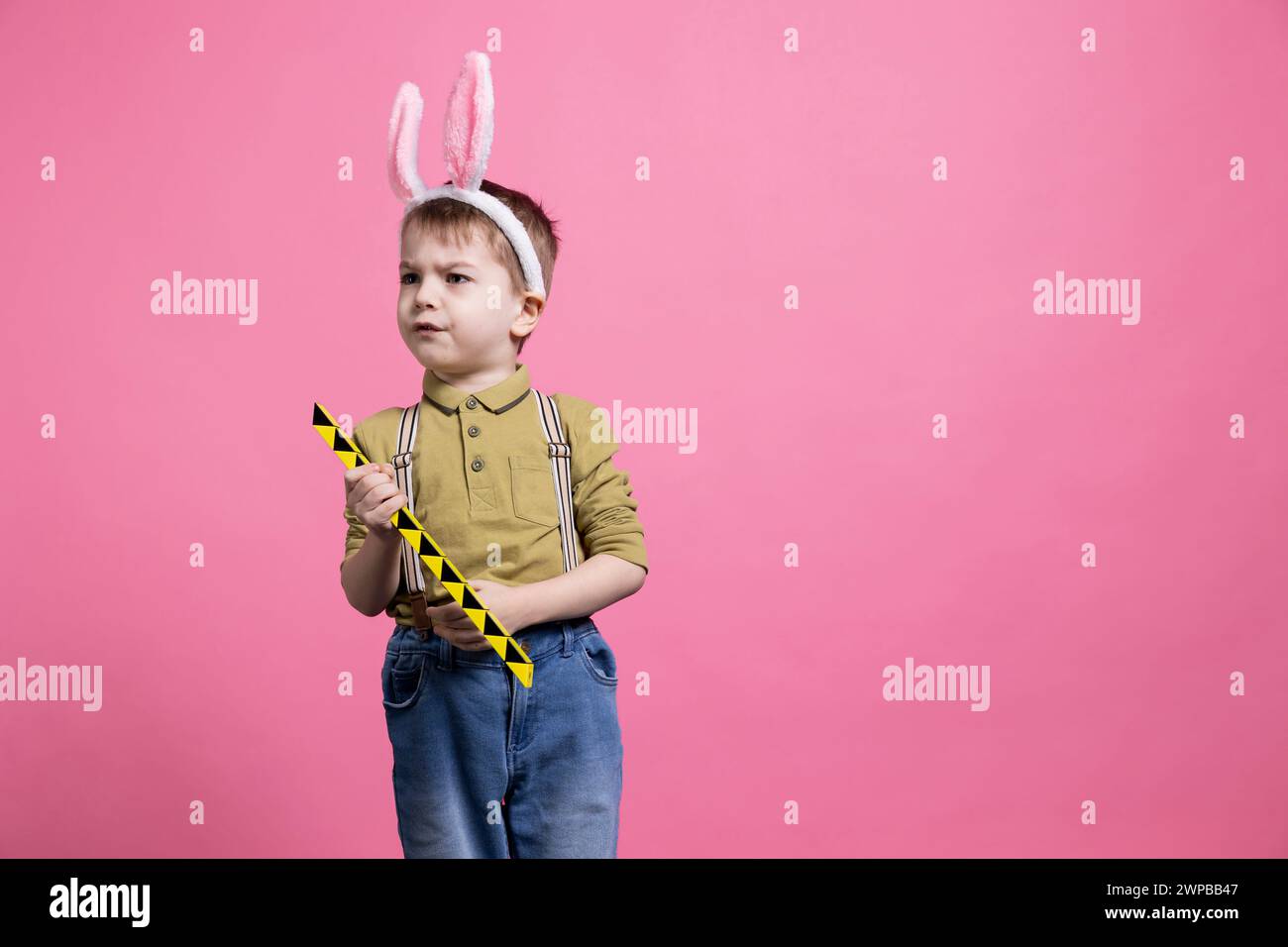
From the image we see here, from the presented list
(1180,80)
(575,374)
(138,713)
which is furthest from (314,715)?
(1180,80)

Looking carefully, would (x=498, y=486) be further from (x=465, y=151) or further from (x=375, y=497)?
(x=465, y=151)

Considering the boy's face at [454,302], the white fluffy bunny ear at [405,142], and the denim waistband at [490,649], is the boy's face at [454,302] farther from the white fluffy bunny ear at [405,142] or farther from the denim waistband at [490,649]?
the denim waistband at [490,649]

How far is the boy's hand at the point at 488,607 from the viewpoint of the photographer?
1.54 meters

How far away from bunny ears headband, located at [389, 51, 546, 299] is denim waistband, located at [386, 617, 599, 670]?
437 mm

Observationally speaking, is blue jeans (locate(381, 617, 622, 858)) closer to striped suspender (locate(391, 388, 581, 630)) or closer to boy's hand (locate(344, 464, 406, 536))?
striped suspender (locate(391, 388, 581, 630))

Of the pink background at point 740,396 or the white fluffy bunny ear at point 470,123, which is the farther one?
the pink background at point 740,396

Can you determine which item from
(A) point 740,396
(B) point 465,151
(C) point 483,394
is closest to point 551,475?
(C) point 483,394

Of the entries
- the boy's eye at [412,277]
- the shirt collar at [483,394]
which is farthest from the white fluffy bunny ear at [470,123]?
the shirt collar at [483,394]

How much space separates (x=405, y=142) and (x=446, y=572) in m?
0.59

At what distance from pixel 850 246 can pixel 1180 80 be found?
Result: 2.56 ft

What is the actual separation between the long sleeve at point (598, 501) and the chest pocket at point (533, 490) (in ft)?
0.15

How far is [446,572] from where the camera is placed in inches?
58.5

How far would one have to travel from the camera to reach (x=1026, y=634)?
2.79 m

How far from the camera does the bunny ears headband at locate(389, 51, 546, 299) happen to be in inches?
64.4
